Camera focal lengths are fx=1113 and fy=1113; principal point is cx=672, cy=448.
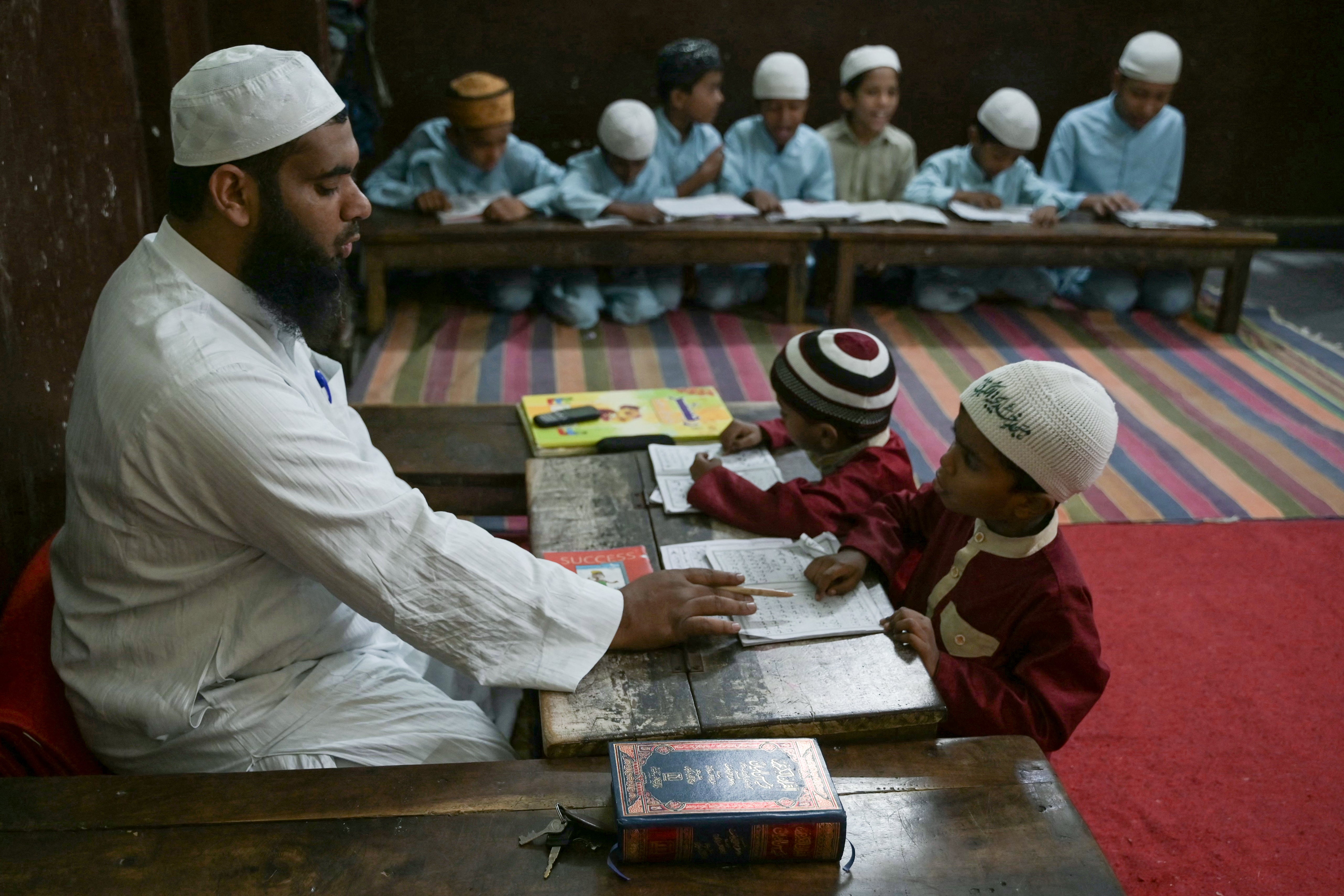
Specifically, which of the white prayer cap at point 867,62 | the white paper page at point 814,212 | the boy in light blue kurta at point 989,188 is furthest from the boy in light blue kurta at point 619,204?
the boy in light blue kurta at point 989,188

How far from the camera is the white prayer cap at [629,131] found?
527cm

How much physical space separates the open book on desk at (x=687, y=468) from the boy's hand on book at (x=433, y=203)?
2.91 metres

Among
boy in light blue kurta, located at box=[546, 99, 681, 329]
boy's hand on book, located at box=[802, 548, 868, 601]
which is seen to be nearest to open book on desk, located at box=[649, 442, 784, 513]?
boy's hand on book, located at box=[802, 548, 868, 601]

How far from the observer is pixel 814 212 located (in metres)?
5.38

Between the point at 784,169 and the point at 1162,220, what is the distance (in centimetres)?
188

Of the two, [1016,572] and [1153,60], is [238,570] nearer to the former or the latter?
[1016,572]

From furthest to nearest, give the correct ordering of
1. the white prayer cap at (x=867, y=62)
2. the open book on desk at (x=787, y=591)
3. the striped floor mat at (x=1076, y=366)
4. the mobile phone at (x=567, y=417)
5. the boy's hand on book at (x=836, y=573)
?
the white prayer cap at (x=867, y=62) → the striped floor mat at (x=1076, y=366) → the mobile phone at (x=567, y=417) → the boy's hand on book at (x=836, y=573) → the open book on desk at (x=787, y=591)

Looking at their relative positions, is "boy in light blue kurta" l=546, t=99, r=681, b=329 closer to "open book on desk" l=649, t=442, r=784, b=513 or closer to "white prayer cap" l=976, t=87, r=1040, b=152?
"white prayer cap" l=976, t=87, r=1040, b=152

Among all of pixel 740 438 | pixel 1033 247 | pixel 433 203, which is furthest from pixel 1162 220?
pixel 740 438

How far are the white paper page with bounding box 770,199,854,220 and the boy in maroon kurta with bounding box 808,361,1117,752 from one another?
3.40 meters

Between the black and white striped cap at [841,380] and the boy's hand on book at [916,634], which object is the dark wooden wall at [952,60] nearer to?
the black and white striped cap at [841,380]

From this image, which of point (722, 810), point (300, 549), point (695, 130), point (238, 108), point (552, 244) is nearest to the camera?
point (722, 810)

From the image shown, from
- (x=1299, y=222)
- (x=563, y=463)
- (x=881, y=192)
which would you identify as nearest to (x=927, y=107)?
(x=881, y=192)

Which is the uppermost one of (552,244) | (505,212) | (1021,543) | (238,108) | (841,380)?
(238,108)
